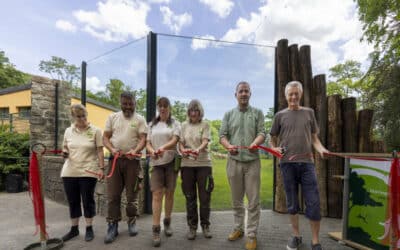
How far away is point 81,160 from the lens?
302cm

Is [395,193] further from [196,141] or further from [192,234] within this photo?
[192,234]

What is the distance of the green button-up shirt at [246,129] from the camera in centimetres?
292

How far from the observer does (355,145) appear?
423cm

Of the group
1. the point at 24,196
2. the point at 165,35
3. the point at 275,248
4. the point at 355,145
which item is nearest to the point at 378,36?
the point at 355,145

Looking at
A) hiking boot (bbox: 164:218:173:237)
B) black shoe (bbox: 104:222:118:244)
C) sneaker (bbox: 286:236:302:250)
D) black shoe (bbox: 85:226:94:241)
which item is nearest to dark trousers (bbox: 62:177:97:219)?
black shoe (bbox: 85:226:94:241)

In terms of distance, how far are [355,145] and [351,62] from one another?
94.8 ft

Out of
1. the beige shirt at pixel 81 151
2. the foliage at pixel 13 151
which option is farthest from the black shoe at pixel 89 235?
the foliage at pixel 13 151

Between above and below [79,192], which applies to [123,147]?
above

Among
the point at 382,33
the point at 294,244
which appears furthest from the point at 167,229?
the point at 382,33

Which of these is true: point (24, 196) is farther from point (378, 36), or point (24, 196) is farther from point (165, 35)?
point (378, 36)

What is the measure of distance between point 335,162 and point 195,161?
266cm

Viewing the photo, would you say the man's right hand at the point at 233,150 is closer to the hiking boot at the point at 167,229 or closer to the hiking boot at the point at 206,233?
the hiking boot at the point at 206,233

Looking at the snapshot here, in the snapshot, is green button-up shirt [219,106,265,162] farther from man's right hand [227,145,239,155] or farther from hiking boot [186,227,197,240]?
hiking boot [186,227,197,240]

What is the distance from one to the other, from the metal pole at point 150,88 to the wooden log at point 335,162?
308 cm
